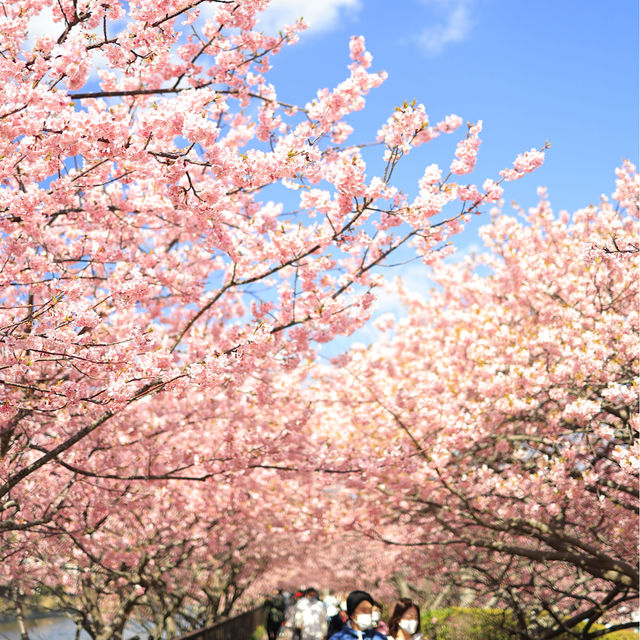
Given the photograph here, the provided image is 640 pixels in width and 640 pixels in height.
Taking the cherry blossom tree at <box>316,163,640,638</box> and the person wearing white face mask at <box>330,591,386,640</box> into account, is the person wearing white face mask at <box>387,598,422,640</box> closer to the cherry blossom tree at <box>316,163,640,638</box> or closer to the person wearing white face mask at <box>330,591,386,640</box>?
the person wearing white face mask at <box>330,591,386,640</box>

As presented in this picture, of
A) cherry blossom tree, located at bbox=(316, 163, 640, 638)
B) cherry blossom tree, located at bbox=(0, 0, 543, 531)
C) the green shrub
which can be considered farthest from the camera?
the green shrub

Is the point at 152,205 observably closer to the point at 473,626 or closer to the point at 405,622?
the point at 405,622

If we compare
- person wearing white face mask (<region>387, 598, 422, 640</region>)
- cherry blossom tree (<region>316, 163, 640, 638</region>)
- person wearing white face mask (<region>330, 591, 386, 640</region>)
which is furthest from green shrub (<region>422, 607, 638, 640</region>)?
person wearing white face mask (<region>330, 591, 386, 640</region>)

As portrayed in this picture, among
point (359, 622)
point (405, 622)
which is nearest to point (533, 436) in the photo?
point (405, 622)

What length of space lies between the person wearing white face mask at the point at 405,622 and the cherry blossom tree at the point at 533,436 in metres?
1.51

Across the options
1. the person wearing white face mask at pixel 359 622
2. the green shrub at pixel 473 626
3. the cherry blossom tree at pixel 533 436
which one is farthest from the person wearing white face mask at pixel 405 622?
the green shrub at pixel 473 626

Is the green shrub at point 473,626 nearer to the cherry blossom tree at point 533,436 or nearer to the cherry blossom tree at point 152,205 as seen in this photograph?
the cherry blossom tree at point 533,436

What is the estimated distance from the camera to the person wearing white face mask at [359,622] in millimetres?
5314

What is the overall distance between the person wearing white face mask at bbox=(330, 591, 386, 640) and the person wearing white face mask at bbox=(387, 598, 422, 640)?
16.5 inches

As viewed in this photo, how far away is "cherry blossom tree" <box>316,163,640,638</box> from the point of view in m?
7.20

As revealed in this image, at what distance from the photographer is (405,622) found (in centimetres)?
584

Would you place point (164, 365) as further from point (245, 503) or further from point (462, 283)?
point (462, 283)

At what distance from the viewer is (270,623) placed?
1633 centimetres

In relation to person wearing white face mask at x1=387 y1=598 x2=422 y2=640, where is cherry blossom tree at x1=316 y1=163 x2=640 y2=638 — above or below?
above
